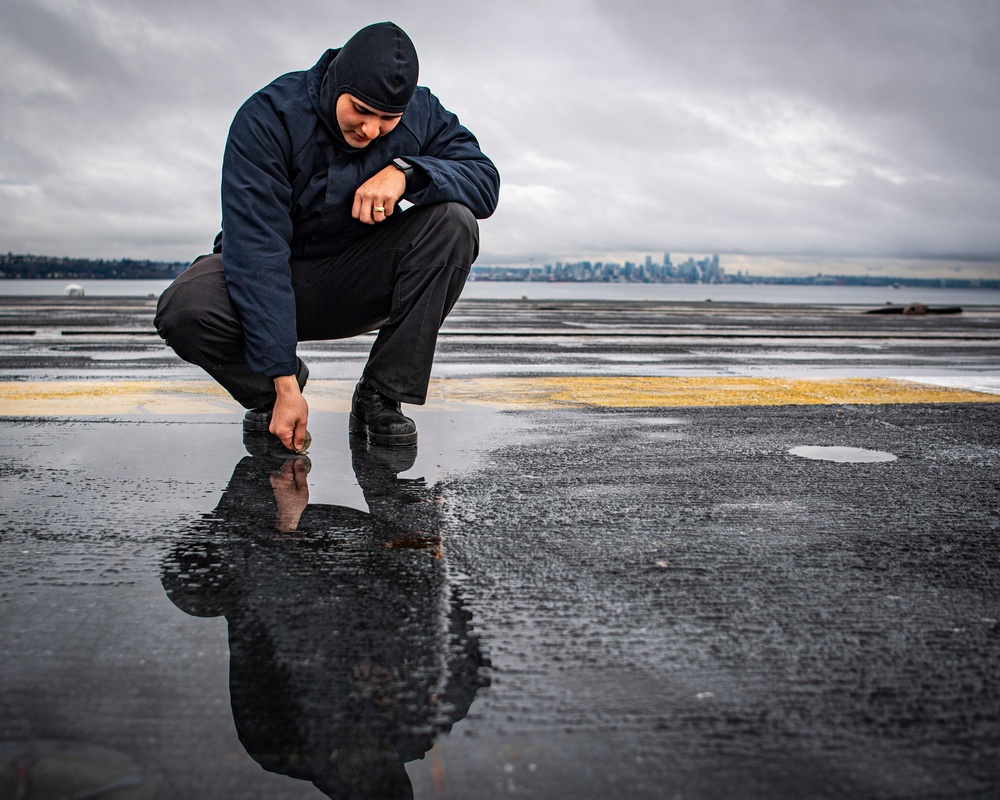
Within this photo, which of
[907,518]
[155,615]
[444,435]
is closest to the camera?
[155,615]

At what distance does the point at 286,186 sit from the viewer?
2930mm

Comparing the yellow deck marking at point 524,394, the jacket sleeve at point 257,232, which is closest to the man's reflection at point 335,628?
the jacket sleeve at point 257,232

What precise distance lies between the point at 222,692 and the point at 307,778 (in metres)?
0.26

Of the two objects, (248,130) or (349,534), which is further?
(248,130)

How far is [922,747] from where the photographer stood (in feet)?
3.67

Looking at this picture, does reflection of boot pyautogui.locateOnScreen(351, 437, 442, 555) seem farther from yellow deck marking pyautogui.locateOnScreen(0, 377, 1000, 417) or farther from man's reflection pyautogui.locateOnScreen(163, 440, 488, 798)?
yellow deck marking pyautogui.locateOnScreen(0, 377, 1000, 417)

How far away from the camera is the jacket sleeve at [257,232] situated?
2816 millimetres

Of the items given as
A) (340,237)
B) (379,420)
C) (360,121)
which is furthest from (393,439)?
(360,121)

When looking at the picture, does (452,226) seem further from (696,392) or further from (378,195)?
(696,392)

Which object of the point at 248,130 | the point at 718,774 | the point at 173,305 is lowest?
the point at 718,774

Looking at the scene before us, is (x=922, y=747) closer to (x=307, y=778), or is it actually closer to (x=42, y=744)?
(x=307, y=778)

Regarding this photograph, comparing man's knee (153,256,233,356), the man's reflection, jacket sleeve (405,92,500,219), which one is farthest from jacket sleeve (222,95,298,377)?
the man's reflection

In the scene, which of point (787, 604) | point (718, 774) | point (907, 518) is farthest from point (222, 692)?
Result: point (907, 518)

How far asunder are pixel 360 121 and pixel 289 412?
3.10ft
